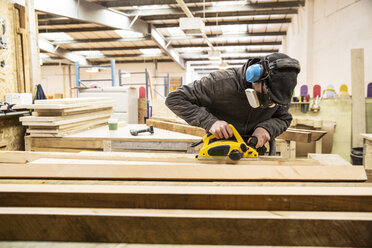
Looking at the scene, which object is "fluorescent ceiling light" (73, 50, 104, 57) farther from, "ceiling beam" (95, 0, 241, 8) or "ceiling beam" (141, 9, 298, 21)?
"ceiling beam" (95, 0, 241, 8)

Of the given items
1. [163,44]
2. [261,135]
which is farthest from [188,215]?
[163,44]

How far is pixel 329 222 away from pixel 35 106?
11.2 ft

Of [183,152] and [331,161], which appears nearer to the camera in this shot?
[331,161]

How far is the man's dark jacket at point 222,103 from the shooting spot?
6.11ft

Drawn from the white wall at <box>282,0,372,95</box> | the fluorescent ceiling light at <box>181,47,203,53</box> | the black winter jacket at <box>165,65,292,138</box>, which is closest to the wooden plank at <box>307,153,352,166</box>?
the black winter jacket at <box>165,65,292,138</box>

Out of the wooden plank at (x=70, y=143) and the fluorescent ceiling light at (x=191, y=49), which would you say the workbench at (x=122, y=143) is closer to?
the wooden plank at (x=70, y=143)

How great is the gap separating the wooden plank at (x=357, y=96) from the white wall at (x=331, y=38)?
27cm

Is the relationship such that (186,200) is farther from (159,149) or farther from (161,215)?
(159,149)

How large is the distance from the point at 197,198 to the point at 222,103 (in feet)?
3.58

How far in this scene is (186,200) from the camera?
98cm

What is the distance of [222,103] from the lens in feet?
6.36

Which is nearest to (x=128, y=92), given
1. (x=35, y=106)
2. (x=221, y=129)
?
(x=35, y=106)

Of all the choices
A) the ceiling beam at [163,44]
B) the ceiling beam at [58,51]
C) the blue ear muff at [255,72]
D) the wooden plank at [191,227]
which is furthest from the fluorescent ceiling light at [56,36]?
the wooden plank at [191,227]

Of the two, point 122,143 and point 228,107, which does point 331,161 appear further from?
point 122,143
